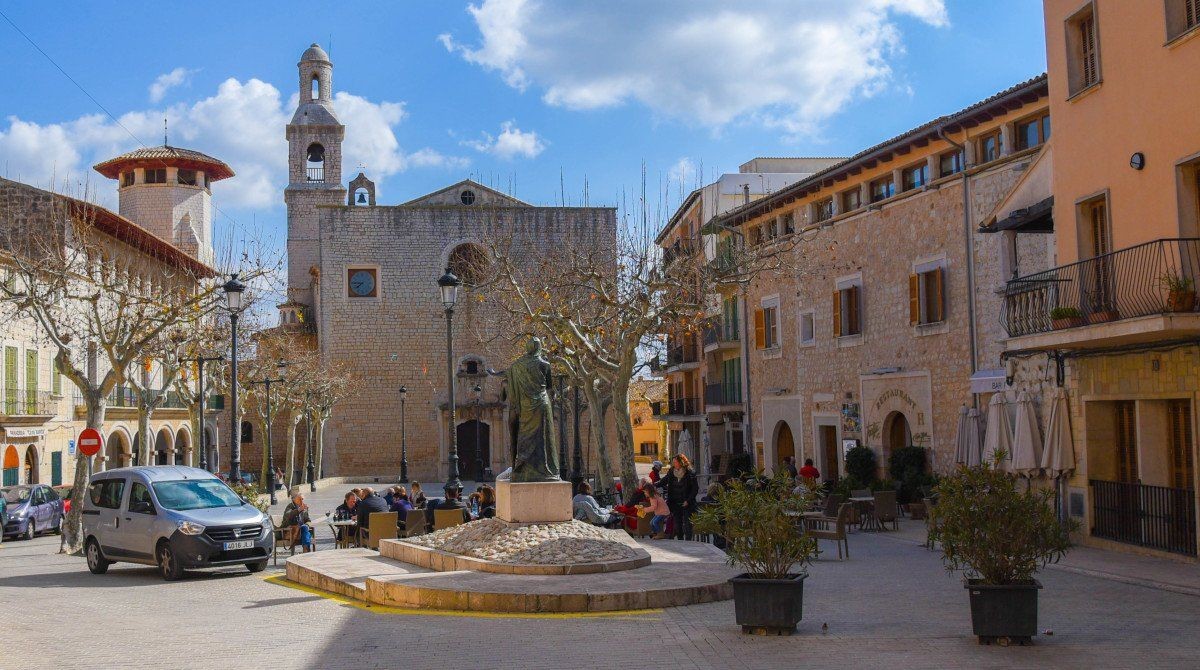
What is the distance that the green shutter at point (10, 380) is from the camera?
33625 mm

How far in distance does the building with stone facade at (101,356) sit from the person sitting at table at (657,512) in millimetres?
13463

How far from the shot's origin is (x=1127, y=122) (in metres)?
15.6

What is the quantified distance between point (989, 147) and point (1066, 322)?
9.16 m

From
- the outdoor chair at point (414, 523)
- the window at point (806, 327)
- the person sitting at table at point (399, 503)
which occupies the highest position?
the window at point (806, 327)

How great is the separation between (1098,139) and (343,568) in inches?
466

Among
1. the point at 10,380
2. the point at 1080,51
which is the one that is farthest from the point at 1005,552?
the point at 10,380

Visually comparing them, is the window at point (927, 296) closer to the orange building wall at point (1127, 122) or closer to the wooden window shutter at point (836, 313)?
the wooden window shutter at point (836, 313)

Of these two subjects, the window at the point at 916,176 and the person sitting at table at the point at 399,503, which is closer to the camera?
the person sitting at table at the point at 399,503

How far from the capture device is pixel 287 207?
60281 mm

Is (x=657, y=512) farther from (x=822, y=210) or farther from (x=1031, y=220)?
(x=822, y=210)

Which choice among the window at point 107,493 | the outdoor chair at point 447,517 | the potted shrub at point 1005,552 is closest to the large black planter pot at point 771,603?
the potted shrub at point 1005,552

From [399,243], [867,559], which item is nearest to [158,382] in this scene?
[399,243]

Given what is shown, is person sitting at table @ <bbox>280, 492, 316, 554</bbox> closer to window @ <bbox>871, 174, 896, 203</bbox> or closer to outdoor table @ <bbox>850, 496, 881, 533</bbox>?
outdoor table @ <bbox>850, 496, 881, 533</bbox>

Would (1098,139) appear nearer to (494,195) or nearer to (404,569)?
(404,569)
